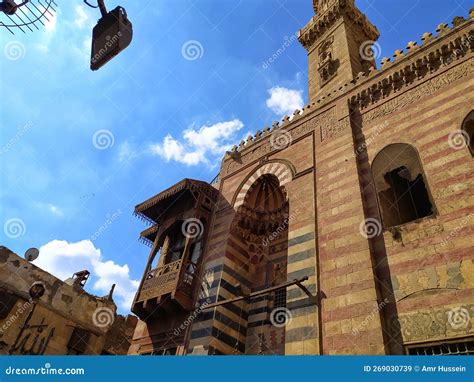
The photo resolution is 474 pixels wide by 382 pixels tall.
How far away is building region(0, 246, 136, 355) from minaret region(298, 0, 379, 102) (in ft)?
43.5

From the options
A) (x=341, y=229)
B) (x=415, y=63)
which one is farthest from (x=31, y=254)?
(x=415, y=63)

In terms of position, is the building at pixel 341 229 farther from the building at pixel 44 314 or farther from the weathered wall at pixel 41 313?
the weathered wall at pixel 41 313

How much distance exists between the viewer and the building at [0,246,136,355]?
40.0 ft

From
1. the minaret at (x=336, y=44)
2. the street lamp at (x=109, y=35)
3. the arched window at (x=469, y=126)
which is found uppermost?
the minaret at (x=336, y=44)

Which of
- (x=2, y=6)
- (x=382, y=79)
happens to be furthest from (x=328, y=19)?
(x=2, y=6)

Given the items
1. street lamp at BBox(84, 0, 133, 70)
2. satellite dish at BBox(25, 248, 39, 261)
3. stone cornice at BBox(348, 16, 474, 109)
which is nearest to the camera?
street lamp at BBox(84, 0, 133, 70)

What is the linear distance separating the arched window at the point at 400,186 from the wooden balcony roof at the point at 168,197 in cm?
648

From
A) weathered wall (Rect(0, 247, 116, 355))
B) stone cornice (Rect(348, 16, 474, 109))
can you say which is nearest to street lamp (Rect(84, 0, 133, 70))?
stone cornice (Rect(348, 16, 474, 109))

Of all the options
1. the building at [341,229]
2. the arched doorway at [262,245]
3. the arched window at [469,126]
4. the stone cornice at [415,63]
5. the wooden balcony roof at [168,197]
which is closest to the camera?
the building at [341,229]

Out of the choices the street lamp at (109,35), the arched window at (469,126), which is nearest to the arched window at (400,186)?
the arched window at (469,126)

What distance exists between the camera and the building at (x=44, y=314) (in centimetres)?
1218

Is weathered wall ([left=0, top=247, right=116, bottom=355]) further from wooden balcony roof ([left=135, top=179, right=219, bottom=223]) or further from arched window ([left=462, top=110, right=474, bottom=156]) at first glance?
arched window ([left=462, top=110, right=474, bottom=156])

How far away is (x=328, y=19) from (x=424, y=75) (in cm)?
1007

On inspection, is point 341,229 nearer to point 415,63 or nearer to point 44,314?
point 415,63
